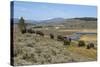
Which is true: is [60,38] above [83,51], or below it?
above

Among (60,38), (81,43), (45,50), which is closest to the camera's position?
(45,50)

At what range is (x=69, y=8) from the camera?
318 centimetres

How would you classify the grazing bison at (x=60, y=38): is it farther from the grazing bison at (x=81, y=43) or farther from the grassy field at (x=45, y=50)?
the grazing bison at (x=81, y=43)

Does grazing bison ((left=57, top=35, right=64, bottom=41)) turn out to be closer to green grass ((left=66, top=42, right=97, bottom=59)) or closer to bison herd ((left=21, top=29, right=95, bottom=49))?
bison herd ((left=21, top=29, right=95, bottom=49))

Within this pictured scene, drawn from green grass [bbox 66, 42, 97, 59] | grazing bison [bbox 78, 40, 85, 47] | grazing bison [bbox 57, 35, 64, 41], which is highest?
grazing bison [bbox 57, 35, 64, 41]

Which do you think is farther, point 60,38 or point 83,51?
point 83,51

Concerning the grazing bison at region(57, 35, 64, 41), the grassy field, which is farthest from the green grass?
the grazing bison at region(57, 35, 64, 41)

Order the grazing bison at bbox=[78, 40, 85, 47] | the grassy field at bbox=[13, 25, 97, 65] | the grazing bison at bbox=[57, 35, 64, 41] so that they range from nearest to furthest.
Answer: the grassy field at bbox=[13, 25, 97, 65] < the grazing bison at bbox=[57, 35, 64, 41] < the grazing bison at bbox=[78, 40, 85, 47]

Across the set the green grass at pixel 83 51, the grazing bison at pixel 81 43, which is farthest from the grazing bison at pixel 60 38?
the grazing bison at pixel 81 43

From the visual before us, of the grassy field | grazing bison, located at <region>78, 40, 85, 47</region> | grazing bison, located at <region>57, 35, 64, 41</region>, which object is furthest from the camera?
grazing bison, located at <region>78, 40, 85, 47</region>

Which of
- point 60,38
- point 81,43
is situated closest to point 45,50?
point 60,38

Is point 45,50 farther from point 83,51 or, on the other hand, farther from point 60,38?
point 83,51
